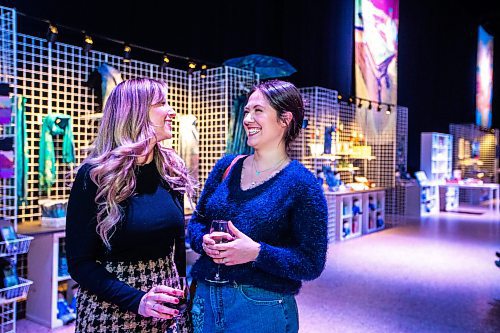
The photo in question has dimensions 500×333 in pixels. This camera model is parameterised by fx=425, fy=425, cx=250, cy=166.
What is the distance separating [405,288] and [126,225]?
159 inches

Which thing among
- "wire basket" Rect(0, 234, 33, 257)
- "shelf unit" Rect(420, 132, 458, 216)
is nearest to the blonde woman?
"wire basket" Rect(0, 234, 33, 257)

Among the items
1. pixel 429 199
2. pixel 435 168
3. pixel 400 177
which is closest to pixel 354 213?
pixel 400 177

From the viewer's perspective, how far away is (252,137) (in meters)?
1.42

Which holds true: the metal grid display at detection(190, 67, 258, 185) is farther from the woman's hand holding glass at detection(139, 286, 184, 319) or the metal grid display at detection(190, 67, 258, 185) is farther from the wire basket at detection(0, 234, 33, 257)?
the woman's hand holding glass at detection(139, 286, 184, 319)

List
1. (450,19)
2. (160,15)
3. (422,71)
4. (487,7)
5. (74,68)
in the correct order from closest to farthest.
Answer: (74,68) < (160,15) < (422,71) < (450,19) < (487,7)

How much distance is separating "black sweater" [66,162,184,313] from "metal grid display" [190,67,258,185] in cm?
391

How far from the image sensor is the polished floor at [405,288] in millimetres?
3658

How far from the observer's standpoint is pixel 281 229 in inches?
52.4

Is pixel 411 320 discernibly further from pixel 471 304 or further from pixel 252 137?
pixel 252 137

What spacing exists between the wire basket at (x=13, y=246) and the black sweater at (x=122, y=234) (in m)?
1.88

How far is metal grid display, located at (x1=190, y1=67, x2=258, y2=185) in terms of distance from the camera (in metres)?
5.44

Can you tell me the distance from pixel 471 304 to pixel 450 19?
1304cm

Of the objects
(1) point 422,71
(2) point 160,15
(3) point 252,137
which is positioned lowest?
(3) point 252,137

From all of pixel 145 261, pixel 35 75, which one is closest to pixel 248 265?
pixel 145 261
